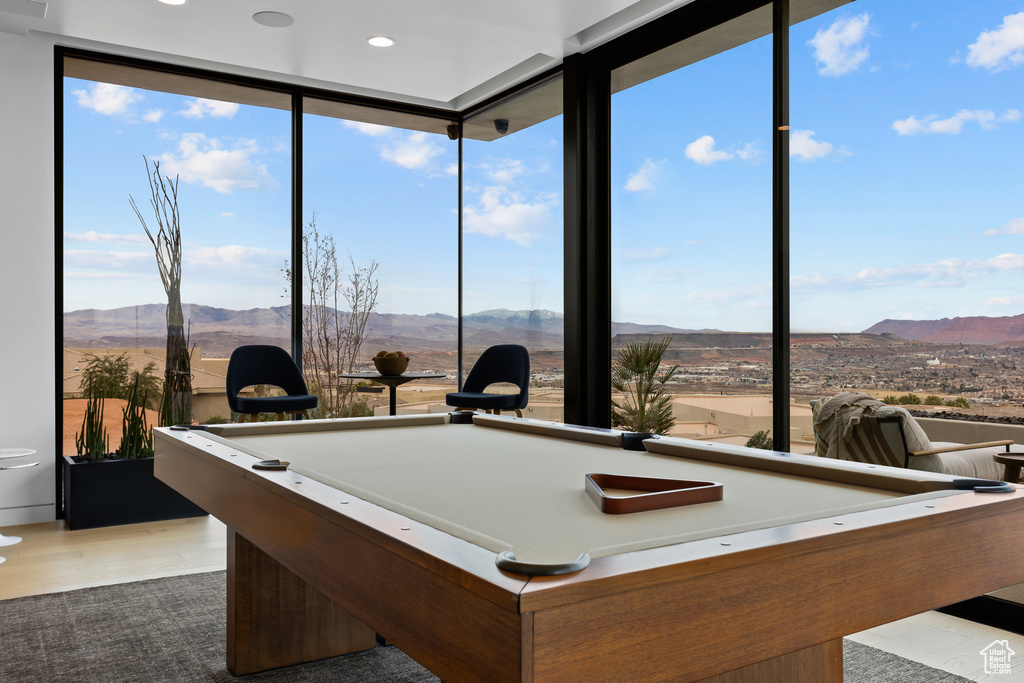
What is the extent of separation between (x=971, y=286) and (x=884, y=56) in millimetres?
1102

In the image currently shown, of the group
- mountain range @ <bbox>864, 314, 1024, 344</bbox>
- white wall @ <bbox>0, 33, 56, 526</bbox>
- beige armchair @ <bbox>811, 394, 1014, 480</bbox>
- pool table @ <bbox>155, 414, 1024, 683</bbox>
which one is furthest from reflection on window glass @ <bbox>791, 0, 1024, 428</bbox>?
white wall @ <bbox>0, 33, 56, 526</bbox>

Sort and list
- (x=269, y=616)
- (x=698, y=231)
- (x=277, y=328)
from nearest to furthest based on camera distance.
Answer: (x=269, y=616) → (x=698, y=231) → (x=277, y=328)

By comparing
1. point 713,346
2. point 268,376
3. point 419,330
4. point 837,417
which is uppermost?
point 419,330

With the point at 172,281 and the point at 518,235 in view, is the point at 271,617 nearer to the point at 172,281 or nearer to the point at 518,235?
the point at 172,281

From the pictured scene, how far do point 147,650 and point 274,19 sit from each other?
3.42 m

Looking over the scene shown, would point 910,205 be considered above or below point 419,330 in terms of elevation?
above

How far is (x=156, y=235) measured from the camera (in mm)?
5152

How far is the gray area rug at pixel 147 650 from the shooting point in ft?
7.81

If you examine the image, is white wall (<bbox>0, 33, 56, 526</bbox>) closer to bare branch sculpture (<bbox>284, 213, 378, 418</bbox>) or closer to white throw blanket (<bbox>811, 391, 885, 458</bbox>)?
bare branch sculpture (<bbox>284, 213, 378, 418</bbox>)

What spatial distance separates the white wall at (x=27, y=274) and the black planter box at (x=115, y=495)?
22 cm

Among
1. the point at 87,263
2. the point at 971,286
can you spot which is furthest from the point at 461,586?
the point at 87,263

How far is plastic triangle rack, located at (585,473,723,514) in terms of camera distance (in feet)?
4.47

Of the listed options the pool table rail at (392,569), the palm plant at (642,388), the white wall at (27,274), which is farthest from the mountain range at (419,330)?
the pool table rail at (392,569)

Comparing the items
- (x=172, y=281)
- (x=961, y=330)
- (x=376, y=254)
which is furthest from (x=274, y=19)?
(x=961, y=330)
